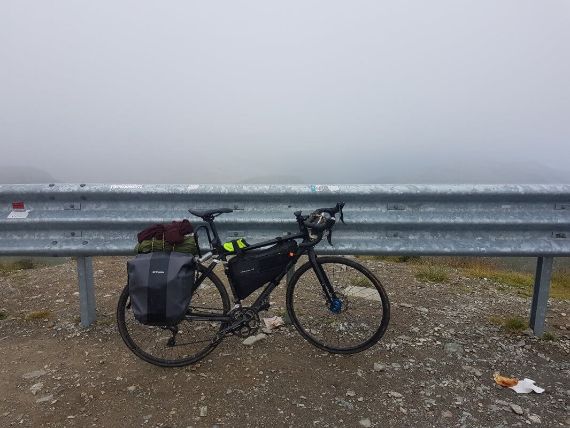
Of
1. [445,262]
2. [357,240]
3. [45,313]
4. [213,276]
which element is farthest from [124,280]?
[445,262]

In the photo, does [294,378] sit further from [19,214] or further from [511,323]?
[19,214]

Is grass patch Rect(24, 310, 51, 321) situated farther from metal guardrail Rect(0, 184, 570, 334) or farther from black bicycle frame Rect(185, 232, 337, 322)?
black bicycle frame Rect(185, 232, 337, 322)

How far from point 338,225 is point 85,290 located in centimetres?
255

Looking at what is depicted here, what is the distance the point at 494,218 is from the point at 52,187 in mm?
4098

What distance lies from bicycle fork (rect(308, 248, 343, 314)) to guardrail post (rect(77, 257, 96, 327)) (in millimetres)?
2231

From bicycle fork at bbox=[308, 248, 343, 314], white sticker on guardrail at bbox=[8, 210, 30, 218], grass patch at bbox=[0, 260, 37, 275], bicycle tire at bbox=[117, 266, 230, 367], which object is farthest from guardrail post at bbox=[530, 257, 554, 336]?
grass patch at bbox=[0, 260, 37, 275]

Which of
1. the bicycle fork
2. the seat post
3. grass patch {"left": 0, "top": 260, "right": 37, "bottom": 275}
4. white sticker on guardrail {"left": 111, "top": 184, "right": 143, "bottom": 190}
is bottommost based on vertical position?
grass patch {"left": 0, "top": 260, "right": 37, "bottom": 275}

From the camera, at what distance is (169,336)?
13.6 feet

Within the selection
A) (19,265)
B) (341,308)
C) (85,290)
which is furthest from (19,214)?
(19,265)

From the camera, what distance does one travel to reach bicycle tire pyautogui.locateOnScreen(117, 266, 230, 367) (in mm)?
3730

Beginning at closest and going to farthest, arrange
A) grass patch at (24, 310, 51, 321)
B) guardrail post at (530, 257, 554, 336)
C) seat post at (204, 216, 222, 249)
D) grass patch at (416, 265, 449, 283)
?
seat post at (204, 216, 222, 249)
guardrail post at (530, 257, 554, 336)
grass patch at (24, 310, 51, 321)
grass patch at (416, 265, 449, 283)

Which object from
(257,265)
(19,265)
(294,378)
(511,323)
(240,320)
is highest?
(257,265)

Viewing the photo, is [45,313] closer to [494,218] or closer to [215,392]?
[215,392]

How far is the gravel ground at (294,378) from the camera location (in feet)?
10.1
